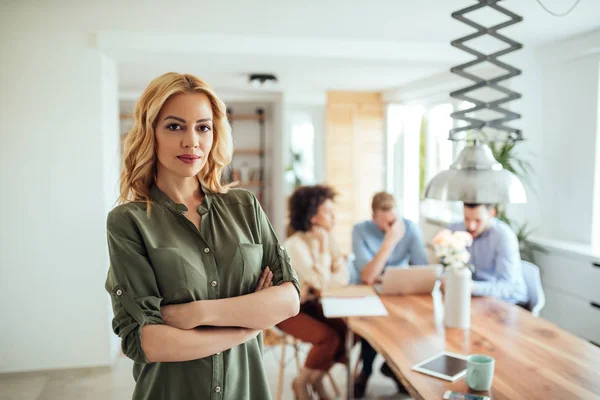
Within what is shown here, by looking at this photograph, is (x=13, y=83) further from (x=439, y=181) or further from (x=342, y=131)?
(x=342, y=131)

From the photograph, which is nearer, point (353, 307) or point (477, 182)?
point (477, 182)

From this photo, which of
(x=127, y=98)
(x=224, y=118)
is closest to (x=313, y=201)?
(x=224, y=118)

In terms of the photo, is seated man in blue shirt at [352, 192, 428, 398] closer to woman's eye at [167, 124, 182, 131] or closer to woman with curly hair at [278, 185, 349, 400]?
woman with curly hair at [278, 185, 349, 400]

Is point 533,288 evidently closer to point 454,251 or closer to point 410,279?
point 410,279

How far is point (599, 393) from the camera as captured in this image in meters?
1.68

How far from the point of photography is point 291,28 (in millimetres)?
3555

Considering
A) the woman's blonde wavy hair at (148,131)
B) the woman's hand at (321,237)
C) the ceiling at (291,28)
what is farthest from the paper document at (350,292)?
the ceiling at (291,28)

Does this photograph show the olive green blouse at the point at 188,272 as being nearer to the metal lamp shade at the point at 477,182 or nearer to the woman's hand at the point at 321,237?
the metal lamp shade at the point at 477,182

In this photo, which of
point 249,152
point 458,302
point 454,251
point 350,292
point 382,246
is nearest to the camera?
point 458,302

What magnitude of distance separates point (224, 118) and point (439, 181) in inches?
36.5

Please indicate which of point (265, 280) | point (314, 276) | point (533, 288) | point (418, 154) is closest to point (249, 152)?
point (418, 154)

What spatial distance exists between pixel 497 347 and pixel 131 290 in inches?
61.2

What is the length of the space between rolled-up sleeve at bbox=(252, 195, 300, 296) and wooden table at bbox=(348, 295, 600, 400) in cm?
69

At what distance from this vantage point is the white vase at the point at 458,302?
2.36 metres
